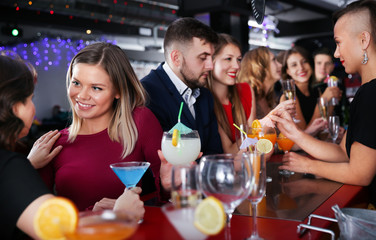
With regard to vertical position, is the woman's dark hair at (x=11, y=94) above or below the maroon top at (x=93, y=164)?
above

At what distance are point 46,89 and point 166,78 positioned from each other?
9.74 meters

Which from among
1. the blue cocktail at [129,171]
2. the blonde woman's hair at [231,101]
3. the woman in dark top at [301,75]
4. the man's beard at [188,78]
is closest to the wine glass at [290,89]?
the blonde woman's hair at [231,101]

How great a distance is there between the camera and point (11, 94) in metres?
1.17

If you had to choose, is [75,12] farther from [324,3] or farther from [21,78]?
[21,78]

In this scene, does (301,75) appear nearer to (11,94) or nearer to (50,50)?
(11,94)

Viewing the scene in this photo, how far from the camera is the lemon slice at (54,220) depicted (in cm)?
80

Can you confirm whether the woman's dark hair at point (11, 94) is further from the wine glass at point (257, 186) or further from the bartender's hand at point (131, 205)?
the wine glass at point (257, 186)

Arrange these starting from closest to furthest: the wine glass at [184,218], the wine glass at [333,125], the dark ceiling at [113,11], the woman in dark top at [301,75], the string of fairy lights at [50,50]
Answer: the wine glass at [184,218] < the wine glass at [333,125] < the woman in dark top at [301,75] < the dark ceiling at [113,11] < the string of fairy lights at [50,50]

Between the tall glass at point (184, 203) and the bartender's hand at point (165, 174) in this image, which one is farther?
the bartender's hand at point (165, 174)

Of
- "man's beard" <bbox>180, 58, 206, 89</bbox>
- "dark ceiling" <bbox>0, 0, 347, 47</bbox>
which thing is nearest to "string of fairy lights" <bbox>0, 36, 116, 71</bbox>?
"dark ceiling" <bbox>0, 0, 347, 47</bbox>

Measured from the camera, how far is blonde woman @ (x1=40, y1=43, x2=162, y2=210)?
1932mm

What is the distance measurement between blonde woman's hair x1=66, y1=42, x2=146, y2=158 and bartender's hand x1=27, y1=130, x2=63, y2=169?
0.13 m

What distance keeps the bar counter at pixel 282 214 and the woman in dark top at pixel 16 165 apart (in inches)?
13.2

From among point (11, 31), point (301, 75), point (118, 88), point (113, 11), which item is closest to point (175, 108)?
point (118, 88)
